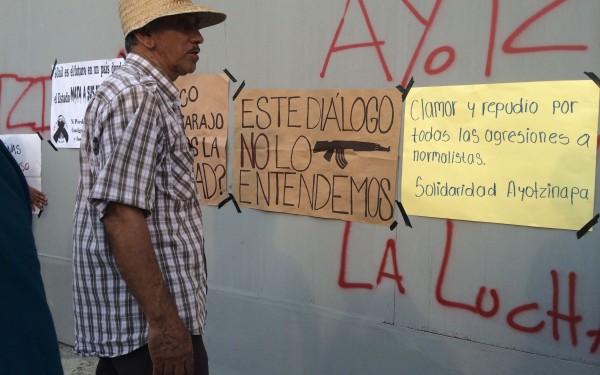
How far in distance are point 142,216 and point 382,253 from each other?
173cm

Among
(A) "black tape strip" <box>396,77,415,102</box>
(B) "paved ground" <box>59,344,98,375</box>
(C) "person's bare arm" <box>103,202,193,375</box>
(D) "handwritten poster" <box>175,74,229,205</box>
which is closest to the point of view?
(C) "person's bare arm" <box>103,202,193,375</box>

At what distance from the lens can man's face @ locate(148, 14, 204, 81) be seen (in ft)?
7.27

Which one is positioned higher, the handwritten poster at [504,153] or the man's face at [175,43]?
the man's face at [175,43]

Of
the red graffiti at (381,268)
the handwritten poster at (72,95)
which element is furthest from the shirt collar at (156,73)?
the handwritten poster at (72,95)

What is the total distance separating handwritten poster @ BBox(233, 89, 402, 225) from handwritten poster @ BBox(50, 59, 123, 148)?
4.76ft

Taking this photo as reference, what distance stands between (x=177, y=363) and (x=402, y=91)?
190 cm

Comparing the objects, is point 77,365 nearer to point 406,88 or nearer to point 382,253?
point 382,253

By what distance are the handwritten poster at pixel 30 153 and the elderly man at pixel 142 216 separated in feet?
10.8

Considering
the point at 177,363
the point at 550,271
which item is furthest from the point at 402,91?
the point at 177,363

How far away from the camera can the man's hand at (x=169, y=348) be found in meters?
1.93

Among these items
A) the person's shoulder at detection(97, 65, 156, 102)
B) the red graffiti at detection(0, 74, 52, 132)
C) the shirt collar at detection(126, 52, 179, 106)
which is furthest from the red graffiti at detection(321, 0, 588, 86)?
the red graffiti at detection(0, 74, 52, 132)

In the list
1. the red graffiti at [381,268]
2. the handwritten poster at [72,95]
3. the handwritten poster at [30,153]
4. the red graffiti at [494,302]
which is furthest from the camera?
the handwritten poster at [30,153]

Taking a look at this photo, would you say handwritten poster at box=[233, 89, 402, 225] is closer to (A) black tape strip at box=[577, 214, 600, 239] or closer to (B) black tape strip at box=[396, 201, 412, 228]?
(B) black tape strip at box=[396, 201, 412, 228]

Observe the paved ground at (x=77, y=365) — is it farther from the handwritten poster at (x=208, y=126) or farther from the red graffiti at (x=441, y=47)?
the red graffiti at (x=441, y=47)
